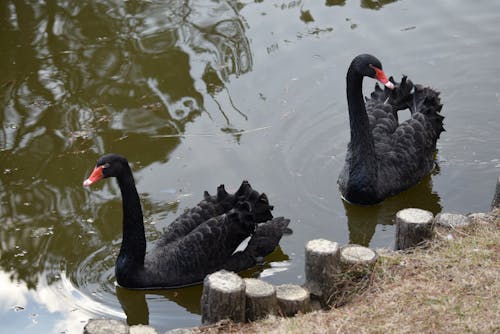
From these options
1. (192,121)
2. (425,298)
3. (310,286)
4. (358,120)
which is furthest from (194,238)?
(192,121)

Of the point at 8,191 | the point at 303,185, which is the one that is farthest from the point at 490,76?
the point at 8,191

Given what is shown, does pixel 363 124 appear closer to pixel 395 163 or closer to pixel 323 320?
pixel 395 163

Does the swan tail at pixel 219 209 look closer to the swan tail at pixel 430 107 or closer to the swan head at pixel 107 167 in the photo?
the swan head at pixel 107 167

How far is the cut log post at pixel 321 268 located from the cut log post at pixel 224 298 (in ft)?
1.54

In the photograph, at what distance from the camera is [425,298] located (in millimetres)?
4645

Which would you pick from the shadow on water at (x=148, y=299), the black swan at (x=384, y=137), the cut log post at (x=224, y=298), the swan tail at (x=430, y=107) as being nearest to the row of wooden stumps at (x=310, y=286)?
the cut log post at (x=224, y=298)

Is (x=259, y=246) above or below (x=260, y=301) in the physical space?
below

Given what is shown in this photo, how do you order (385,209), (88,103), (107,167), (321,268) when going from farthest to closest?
(88,103) < (385,209) < (107,167) < (321,268)

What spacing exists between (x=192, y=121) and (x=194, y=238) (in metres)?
1.97

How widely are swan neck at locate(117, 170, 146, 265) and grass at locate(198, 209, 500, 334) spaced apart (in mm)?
1262

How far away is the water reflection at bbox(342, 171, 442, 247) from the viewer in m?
6.53

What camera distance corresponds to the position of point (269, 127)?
7570mm

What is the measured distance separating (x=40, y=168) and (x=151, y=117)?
1.10 metres

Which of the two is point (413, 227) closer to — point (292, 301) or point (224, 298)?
point (292, 301)
